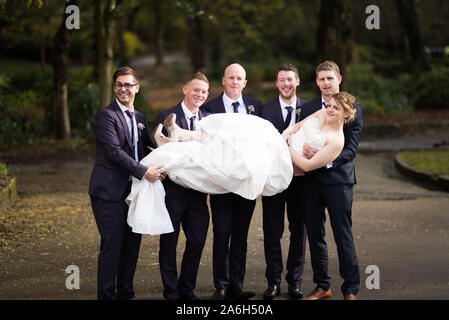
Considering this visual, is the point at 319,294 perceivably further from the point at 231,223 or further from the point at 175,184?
the point at 175,184

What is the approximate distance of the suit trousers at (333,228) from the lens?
6.34 m

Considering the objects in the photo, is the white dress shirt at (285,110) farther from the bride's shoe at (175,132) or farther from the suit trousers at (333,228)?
the bride's shoe at (175,132)

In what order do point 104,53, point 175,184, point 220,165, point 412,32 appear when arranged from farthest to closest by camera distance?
point 412,32 → point 104,53 → point 175,184 → point 220,165

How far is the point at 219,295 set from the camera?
652 cm

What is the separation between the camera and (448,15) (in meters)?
40.3

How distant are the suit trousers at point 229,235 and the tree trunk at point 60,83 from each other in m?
12.6

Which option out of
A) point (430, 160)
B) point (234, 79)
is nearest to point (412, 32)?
point (430, 160)

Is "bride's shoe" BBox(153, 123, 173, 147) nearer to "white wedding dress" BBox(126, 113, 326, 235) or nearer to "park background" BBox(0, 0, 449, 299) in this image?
"white wedding dress" BBox(126, 113, 326, 235)

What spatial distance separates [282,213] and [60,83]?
12.8m

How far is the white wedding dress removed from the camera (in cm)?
596

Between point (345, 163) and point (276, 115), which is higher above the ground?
point (276, 115)

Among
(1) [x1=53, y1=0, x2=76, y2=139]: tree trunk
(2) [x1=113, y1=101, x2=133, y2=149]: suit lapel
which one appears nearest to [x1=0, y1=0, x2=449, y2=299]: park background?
(1) [x1=53, y1=0, x2=76, y2=139]: tree trunk
